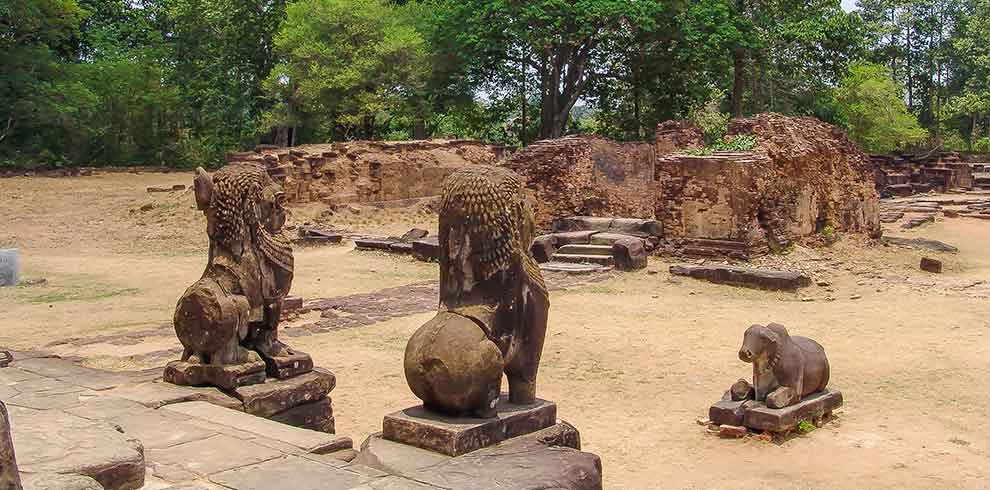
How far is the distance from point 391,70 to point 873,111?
805 inches

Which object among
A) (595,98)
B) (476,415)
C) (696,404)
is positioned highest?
(595,98)

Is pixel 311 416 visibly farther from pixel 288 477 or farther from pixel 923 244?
pixel 923 244

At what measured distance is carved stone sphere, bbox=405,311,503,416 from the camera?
16.3 ft

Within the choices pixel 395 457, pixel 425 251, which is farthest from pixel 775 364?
pixel 425 251

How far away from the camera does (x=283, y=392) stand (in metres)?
6.41

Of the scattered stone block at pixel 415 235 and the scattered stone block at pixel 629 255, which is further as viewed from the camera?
the scattered stone block at pixel 415 235

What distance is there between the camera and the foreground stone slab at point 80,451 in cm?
413

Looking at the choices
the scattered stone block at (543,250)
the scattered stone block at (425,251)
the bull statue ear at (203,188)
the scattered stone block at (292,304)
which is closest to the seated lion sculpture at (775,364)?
the bull statue ear at (203,188)

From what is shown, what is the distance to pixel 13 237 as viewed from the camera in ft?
64.1

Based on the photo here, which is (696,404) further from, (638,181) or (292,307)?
(638,181)

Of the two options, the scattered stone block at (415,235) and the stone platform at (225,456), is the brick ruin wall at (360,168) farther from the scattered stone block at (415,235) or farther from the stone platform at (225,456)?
the stone platform at (225,456)

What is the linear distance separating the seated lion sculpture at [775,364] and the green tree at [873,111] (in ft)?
108

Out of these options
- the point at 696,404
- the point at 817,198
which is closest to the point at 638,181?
the point at 817,198

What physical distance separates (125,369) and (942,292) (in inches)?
410
